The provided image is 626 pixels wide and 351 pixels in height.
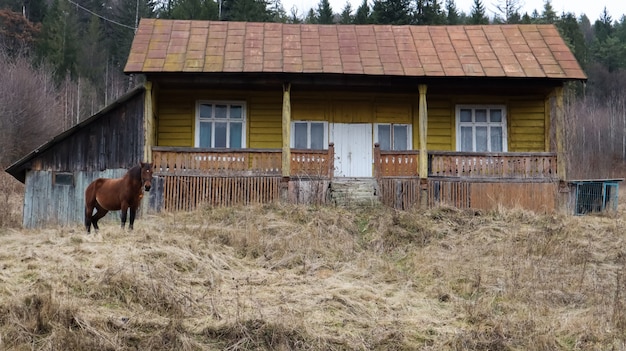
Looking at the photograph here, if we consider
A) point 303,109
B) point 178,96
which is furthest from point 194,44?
point 303,109

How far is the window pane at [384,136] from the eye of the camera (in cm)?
1748

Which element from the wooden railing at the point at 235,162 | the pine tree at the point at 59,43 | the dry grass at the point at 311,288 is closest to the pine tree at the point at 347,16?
the pine tree at the point at 59,43

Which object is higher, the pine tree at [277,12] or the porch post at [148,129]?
the pine tree at [277,12]

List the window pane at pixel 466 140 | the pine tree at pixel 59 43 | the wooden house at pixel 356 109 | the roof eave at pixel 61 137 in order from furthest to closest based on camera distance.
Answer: the pine tree at pixel 59 43 < the window pane at pixel 466 140 < the roof eave at pixel 61 137 < the wooden house at pixel 356 109

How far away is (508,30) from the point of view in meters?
17.7

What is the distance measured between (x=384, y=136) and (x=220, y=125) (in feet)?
16.4

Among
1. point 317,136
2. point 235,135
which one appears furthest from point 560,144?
point 235,135

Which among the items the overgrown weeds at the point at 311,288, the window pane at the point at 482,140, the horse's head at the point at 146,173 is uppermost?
the window pane at the point at 482,140

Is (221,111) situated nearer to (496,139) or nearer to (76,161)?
(76,161)

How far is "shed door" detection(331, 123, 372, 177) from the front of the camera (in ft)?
56.7

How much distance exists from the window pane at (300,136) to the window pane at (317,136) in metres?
0.24

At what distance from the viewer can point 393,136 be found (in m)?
17.5

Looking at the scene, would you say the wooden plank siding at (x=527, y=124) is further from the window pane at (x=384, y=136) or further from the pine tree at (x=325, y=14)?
the pine tree at (x=325, y=14)

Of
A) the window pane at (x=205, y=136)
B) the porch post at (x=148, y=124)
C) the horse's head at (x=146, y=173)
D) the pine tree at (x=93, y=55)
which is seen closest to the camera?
the horse's head at (x=146, y=173)
